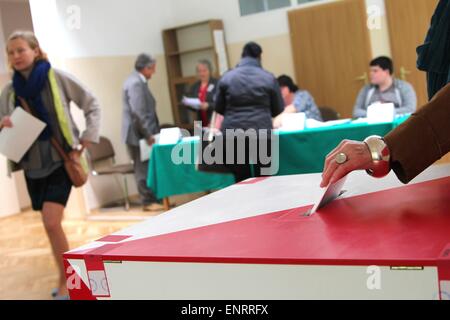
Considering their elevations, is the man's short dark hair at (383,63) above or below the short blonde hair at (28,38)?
below

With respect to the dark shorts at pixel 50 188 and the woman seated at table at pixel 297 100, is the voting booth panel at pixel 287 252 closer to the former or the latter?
the dark shorts at pixel 50 188

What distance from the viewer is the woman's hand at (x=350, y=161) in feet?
3.53

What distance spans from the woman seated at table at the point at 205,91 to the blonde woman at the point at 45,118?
3018mm

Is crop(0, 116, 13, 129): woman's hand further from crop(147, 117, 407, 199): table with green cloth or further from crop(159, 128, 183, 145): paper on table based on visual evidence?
crop(159, 128, 183, 145): paper on table

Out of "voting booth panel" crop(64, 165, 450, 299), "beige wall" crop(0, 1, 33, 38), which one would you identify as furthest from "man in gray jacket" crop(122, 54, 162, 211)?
"voting booth panel" crop(64, 165, 450, 299)

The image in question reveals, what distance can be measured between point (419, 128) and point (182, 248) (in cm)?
45

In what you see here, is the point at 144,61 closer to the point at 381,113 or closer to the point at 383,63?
the point at 383,63

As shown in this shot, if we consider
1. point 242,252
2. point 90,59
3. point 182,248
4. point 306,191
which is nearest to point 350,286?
point 242,252

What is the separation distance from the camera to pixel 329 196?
1.18 meters

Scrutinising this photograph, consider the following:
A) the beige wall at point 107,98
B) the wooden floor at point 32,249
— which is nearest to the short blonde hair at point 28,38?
the wooden floor at point 32,249

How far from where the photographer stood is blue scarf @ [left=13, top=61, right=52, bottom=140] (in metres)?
2.86

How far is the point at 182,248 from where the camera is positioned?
98 centimetres

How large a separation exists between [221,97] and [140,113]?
5.93ft
